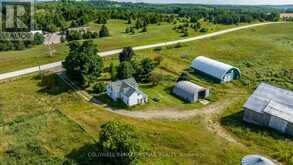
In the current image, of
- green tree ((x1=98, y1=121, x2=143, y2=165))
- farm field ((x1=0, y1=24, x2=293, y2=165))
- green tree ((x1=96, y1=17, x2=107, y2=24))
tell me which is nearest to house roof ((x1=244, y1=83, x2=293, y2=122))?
farm field ((x1=0, y1=24, x2=293, y2=165))

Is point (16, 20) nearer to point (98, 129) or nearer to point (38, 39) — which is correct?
point (38, 39)

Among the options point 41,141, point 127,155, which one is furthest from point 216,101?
point 41,141

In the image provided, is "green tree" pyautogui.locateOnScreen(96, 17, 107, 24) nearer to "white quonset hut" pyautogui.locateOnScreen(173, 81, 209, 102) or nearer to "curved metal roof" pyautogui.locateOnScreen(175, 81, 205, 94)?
"white quonset hut" pyautogui.locateOnScreen(173, 81, 209, 102)

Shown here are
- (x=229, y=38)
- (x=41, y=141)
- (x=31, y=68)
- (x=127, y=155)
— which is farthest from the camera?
(x=229, y=38)

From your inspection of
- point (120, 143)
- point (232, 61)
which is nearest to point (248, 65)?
point (232, 61)

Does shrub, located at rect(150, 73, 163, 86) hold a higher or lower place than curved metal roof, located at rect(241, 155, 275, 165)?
higher

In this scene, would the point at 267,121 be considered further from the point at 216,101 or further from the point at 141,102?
the point at 141,102

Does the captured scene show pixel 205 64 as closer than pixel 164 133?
No

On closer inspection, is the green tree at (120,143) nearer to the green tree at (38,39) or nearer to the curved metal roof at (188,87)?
the curved metal roof at (188,87)
